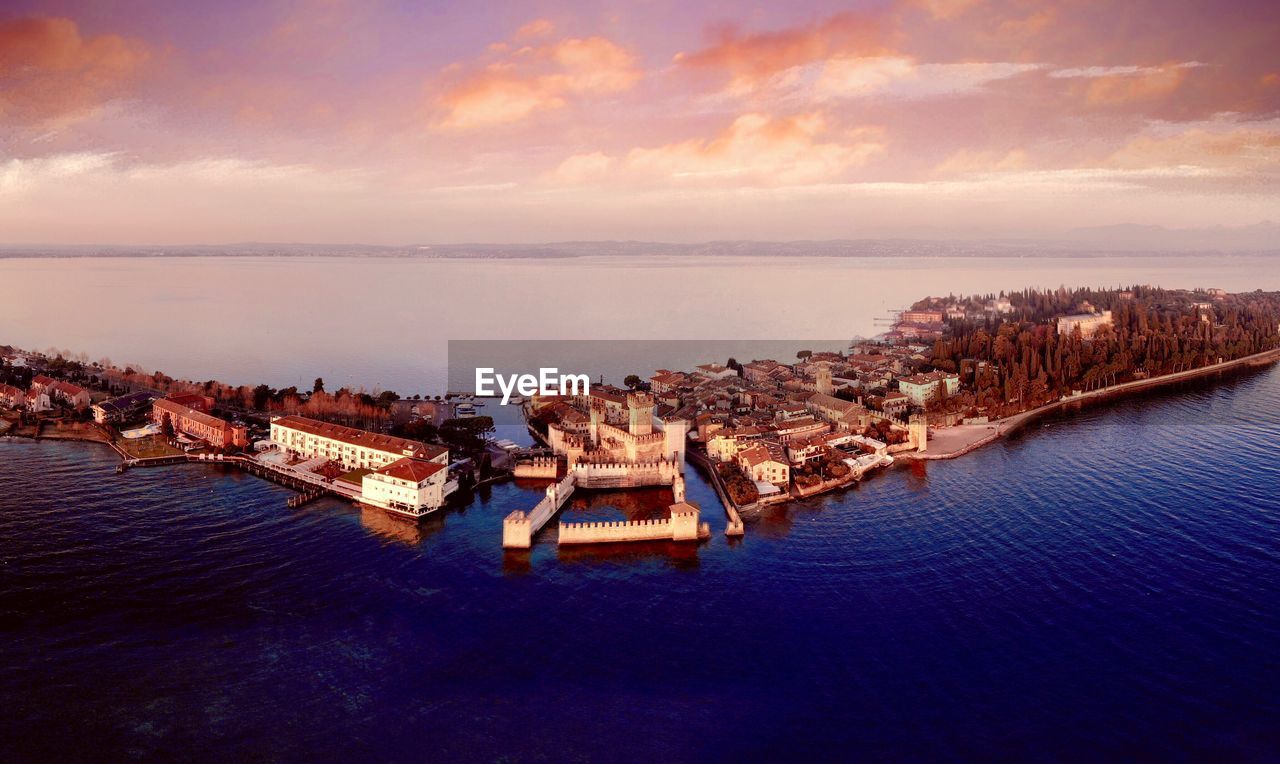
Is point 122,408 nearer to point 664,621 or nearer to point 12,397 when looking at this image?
point 12,397

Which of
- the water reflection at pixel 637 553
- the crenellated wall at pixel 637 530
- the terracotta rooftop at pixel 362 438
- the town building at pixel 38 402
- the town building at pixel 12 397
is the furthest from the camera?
the town building at pixel 12 397

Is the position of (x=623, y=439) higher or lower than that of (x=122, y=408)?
lower

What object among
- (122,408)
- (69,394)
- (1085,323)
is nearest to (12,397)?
(69,394)

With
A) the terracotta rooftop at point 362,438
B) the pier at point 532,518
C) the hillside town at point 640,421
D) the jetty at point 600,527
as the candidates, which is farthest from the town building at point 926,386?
the terracotta rooftop at point 362,438

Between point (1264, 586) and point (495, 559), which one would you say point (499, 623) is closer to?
point (495, 559)

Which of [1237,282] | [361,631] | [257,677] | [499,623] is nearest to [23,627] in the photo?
[257,677]

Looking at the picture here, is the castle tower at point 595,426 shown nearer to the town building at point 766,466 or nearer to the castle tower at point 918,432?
the town building at point 766,466
